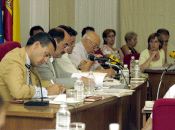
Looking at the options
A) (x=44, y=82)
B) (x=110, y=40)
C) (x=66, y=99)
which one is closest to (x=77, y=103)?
(x=66, y=99)

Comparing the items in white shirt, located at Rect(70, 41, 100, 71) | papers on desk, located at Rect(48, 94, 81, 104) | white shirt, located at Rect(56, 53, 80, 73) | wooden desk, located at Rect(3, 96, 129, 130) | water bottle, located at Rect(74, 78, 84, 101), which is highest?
white shirt, located at Rect(70, 41, 100, 71)

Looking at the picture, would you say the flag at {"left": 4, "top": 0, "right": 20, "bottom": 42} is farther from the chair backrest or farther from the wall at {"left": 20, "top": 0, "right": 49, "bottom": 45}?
the chair backrest

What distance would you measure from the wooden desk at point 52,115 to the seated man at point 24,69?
24 cm

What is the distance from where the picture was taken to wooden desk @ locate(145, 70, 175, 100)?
298 inches

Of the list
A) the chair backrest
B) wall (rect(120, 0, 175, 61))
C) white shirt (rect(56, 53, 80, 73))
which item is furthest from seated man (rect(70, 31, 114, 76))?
wall (rect(120, 0, 175, 61))

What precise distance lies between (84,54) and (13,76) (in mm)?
2275

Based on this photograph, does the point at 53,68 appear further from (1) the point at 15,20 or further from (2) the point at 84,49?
(1) the point at 15,20

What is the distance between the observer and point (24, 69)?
4.04 metres

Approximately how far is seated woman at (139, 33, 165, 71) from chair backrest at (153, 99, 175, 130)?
526cm

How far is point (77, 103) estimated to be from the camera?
3834 millimetres

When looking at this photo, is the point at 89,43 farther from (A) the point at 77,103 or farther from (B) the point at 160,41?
(B) the point at 160,41

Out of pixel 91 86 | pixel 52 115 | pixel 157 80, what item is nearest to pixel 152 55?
pixel 157 80

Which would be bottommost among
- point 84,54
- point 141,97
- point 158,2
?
point 141,97

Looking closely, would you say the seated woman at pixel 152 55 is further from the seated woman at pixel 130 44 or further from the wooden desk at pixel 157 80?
the seated woman at pixel 130 44
